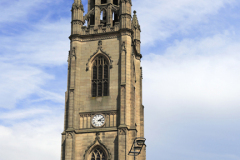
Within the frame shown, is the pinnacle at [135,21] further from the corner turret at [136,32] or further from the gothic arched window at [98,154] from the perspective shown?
the gothic arched window at [98,154]

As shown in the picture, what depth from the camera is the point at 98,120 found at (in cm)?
4803

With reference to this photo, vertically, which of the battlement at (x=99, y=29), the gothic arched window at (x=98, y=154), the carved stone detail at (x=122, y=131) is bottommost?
the gothic arched window at (x=98, y=154)

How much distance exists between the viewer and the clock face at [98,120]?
47.8 m

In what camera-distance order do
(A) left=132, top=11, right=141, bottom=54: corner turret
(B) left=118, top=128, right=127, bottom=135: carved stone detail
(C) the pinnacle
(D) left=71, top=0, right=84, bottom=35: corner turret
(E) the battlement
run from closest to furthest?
(B) left=118, top=128, right=127, bottom=135: carved stone detail < (E) the battlement < (D) left=71, top=0, right=84, bottom=35: corner turret < (A) left=132, top=11, right=141, bottom=54: corner turret < (C) the pinnacle

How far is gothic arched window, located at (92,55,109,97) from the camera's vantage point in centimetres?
4953

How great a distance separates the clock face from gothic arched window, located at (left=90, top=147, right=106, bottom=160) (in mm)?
2481

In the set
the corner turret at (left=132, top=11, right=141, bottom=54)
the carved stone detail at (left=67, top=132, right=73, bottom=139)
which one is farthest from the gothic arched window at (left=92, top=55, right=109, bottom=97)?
the corner turret at (left=132, top=11, right=141, bottom=54)

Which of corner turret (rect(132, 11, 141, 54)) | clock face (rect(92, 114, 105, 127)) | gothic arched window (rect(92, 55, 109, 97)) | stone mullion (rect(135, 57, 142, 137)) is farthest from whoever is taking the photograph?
corner turret (rect(132, 11, 141, 54))

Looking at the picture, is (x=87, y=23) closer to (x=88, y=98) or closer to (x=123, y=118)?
(x=88, y=98)

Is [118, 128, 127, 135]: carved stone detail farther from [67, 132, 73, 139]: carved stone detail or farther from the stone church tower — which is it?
[67, 132, 73, 139]: carved stone detail

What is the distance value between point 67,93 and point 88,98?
2.31 meters

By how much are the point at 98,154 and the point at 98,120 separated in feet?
11.5

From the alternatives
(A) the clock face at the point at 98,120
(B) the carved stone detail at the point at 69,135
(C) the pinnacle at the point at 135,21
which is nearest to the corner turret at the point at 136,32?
(C) the pinnacle at the point at 135,21

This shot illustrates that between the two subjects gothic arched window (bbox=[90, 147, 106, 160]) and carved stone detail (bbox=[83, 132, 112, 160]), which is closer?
carved stone detail (bbox=[83, 132, 112, 160])
